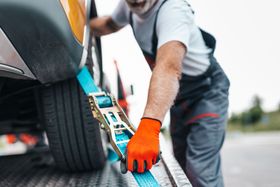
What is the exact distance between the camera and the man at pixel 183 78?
155cm

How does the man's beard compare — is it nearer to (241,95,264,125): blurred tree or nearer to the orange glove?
the orange glove

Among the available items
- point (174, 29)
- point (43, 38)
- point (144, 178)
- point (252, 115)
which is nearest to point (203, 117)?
point (174, 29)

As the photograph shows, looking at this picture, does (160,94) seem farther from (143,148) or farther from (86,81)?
(86,81)

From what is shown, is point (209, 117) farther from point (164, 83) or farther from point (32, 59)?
point (32, 59)

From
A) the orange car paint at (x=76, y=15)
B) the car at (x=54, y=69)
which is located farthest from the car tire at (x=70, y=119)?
the orange car paint at (x=76, y=15)

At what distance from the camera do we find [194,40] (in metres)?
2.06

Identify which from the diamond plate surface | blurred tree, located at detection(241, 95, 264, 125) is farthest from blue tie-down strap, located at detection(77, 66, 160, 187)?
blurred tree, located at detection(241, 95, 264, 125)

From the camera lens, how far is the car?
1.28 metres

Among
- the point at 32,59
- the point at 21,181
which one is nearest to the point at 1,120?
the point at 21,181

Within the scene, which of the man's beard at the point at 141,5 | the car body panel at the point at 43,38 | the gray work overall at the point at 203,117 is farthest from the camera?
the gray work overall at the point at 203,117

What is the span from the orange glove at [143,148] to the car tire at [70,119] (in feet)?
1.44

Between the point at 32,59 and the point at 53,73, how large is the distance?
145mm

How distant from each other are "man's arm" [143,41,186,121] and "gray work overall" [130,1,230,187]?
1.00 ft

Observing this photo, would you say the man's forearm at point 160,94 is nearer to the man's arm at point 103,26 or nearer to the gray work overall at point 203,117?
the gray work overall at point 203,117
